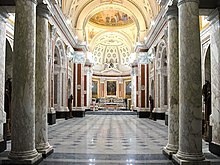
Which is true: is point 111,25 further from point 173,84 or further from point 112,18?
point 173,84

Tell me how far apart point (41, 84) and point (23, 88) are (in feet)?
3.45

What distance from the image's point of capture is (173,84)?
619 centimetres

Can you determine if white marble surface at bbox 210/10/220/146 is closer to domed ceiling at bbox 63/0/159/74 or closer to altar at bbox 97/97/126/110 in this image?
domed ceiling at bbox 63/0/159/74

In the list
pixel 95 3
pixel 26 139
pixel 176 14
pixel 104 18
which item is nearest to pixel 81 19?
pixel 95 3

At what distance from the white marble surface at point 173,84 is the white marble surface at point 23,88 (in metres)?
3.17

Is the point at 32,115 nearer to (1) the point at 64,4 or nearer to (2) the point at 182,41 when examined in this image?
(2) the point at 182,41

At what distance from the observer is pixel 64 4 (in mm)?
17906

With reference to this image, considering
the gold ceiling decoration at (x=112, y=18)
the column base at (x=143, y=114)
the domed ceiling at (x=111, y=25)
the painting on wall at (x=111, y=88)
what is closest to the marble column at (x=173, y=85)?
the domed ceiling at (x=111, y=25)

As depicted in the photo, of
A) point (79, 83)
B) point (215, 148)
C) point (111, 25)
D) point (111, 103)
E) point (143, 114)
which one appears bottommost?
point (143, 114)

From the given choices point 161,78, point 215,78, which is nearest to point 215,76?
point 215,78

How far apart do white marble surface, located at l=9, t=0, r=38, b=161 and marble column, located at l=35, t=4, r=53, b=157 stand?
81cm

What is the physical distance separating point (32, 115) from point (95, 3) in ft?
62.1

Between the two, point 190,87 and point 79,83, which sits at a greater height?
Answer: point 79,83

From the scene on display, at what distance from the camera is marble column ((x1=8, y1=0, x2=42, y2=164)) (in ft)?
16.7
